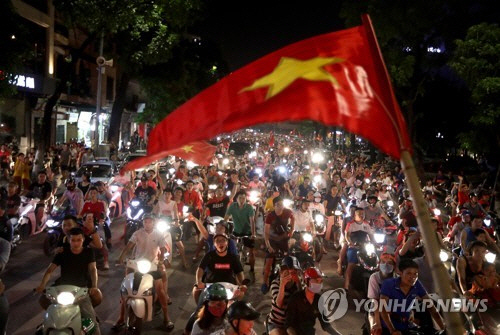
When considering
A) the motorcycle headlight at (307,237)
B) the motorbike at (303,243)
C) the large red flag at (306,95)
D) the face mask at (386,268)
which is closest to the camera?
the large red flag at (306,95)

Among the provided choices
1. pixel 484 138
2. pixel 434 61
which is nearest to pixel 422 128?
pixel 434 61

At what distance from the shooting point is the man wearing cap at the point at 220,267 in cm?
712

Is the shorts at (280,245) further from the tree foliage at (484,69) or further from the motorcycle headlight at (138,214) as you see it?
the tree foliage at (484,69)

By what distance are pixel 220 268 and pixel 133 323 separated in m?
1.45

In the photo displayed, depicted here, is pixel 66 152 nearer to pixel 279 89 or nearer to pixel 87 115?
pixel 87 115

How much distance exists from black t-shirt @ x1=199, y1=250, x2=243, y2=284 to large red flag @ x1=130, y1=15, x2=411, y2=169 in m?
4.08

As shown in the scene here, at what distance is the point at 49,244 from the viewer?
11.4m

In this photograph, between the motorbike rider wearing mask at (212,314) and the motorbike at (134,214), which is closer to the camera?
the motorbike rider wearing mask at (212,314)

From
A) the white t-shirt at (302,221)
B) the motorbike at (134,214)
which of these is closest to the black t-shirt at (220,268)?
the white t-shirt at (302,221)

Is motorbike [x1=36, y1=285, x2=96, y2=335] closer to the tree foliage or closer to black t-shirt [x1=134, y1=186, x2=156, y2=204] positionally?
black t-shirt [x1=134, y1=186, x2=156, y2=204]

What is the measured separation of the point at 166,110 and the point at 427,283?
3288cm

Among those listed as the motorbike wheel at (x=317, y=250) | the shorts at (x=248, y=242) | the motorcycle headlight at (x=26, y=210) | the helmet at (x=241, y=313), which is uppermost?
the helmet at (x=241, y=313)

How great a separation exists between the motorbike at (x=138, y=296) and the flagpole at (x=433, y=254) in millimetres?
5101

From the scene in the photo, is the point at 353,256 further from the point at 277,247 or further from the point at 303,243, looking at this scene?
the point at 277,247
